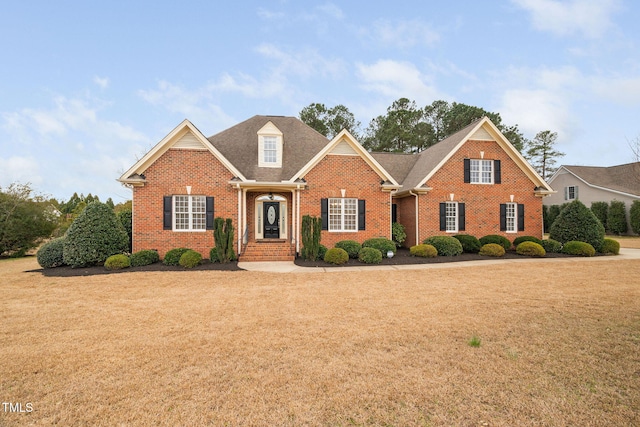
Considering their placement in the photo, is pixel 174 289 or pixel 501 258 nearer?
pixel 174 289

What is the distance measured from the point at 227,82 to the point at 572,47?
16.9 metres

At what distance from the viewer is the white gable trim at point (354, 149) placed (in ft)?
51.2

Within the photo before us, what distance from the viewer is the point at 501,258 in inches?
588

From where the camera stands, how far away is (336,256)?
13312 mm

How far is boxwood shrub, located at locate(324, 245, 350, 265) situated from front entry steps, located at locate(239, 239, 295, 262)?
6.92ft

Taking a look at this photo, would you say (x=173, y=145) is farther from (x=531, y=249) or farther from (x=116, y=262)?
(x=531, y=249)

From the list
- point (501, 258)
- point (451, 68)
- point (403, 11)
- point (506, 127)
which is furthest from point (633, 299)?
point (506, 127)

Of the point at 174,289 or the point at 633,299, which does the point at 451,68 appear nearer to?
the point at 633,299

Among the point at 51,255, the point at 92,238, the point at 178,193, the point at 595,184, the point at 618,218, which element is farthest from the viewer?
the point at 595,184

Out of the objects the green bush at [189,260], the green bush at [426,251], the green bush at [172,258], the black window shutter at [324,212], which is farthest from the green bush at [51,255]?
the green bush at [426,251]

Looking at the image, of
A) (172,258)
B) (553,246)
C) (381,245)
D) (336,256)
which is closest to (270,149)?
(336,256)

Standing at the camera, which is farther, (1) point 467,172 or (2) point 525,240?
(1) point 467,172

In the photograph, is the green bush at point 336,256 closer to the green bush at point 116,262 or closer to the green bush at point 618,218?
the green bush at point 116,262

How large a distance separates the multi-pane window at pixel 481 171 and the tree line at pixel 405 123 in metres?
18.2
